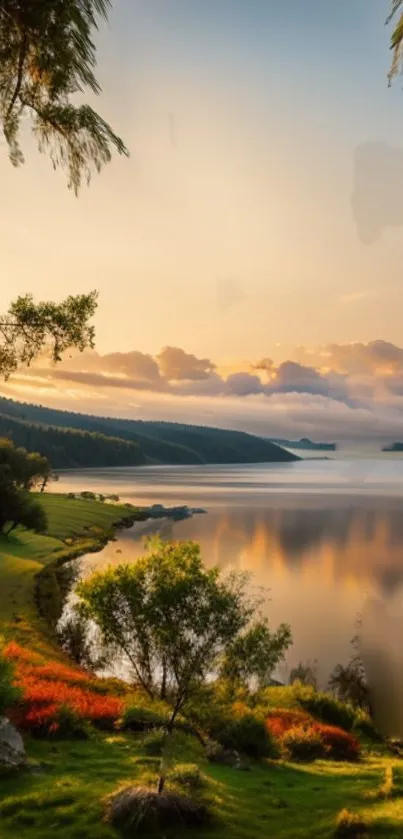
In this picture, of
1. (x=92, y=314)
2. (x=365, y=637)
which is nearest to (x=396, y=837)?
(x=92, y=314)

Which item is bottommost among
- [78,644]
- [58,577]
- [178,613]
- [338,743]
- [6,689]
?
[58,577]

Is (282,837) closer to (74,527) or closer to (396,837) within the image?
(396,837)

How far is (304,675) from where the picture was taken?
142 feet

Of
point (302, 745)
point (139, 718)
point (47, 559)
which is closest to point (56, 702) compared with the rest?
point (139, 718)

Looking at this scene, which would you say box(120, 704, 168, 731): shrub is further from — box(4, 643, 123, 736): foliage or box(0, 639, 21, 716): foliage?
box(0, 639, 21, 716): foliage

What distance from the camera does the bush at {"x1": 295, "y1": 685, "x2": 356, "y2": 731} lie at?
1379 inches

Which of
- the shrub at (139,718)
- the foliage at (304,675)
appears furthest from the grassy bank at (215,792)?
the foliage at (304,675)

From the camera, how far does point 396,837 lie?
13734 mm

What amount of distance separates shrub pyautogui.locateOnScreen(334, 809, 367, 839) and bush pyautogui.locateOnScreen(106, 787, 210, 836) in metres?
3.28

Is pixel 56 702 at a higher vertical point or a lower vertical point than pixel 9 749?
lower

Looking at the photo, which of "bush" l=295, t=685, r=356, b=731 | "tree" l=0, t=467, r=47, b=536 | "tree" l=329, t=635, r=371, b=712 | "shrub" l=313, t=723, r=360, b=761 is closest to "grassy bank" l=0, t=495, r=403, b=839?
"shrub" l=313, t=723, r=360, b=761

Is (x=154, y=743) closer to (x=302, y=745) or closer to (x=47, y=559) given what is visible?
(x=302, y=745)

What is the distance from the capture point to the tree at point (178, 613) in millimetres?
18000

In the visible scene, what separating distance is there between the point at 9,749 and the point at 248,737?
39.0ft
